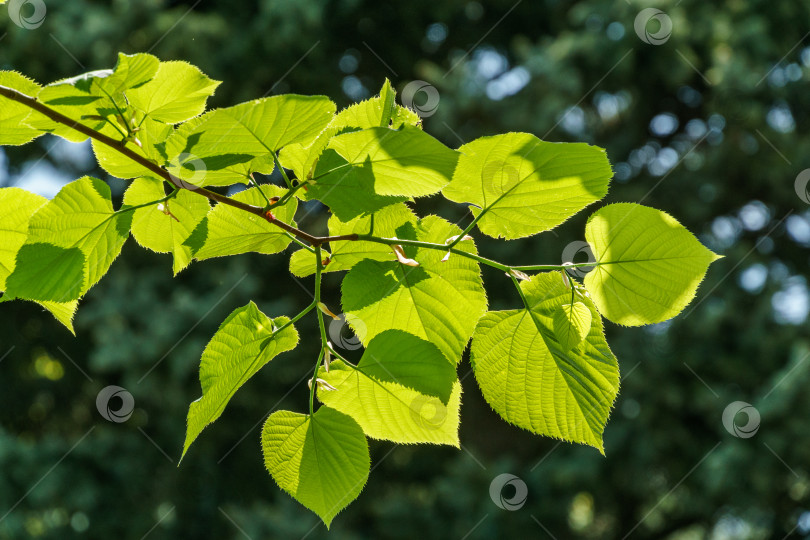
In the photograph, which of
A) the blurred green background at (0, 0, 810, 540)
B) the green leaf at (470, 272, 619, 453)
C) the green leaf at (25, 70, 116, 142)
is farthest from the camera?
the blurred green background at (0, 0, 810, 540)

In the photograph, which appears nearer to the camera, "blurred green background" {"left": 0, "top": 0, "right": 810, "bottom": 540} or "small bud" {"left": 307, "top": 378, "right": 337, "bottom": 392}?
"small bud" {"left": 307, "top": 378, "right": 337, "bottom": 392}

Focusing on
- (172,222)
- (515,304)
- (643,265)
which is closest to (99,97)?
(172,222)

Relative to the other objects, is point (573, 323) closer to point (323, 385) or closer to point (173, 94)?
point (323, 385)

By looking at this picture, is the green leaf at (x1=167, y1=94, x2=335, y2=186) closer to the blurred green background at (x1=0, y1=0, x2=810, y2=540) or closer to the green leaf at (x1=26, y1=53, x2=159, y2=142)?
the green leaf at (x1=26, y1=53, x2=159, y2=142)

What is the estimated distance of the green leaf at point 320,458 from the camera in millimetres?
465

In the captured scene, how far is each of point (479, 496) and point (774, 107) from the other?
9.73ft

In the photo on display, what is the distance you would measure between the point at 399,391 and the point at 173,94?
0.78 ft

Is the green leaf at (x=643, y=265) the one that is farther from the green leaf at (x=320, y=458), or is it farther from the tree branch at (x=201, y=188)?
the green leaf at (x=320, y=458)

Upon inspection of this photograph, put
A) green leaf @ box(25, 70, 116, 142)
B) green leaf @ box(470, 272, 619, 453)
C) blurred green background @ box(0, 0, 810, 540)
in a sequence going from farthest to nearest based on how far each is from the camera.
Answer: blurred green background @ box(0, 0, 810, 540) → green leaf @ box(470, 272, 619, 453) → green leaf @ box(25, 70, 116, 142)

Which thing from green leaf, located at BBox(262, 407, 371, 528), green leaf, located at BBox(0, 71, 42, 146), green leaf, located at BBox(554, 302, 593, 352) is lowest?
green leaf, located at BBox(262, 407, 371, 528)

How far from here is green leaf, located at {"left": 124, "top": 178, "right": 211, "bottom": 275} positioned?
500 mm

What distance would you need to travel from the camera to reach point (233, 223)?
18.5 inches

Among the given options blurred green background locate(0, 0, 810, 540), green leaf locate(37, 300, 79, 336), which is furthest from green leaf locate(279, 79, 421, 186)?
blurred green background locate(0, 0, 810, 540)

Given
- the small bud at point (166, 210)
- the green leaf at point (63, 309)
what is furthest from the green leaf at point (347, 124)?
the green leaf at point (63, 309)
